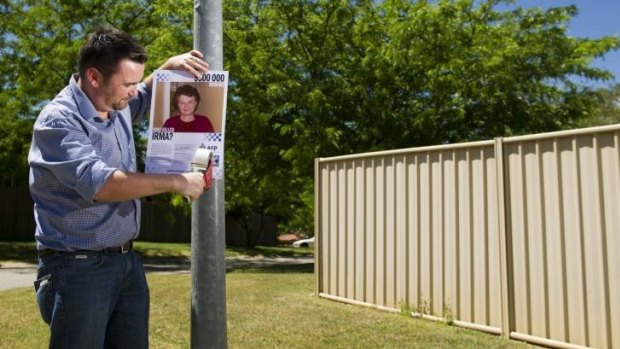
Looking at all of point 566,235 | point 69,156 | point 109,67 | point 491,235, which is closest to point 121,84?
point 109,67

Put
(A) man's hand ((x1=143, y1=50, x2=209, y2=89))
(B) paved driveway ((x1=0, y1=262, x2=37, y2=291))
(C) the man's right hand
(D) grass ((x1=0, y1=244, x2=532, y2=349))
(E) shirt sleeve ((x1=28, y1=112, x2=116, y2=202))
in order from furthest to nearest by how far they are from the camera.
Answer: (B) paved driveway ((x1=0, y1=262, x2=37, y2=291)) → (D) grass ((x1=0, y1=244, x2=532, y2=349)) → (A) man's hand ((x1=143, y1=50, x2=209, y2=89)) → (C) the man's right hand → (E) shirt sleeve ((x1=28, y1=112, x2=116, y2=202))

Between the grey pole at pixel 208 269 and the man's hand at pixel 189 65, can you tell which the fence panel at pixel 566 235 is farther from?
the man's hand at pixel 189 65

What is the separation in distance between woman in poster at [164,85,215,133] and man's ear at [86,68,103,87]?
12.6 inches

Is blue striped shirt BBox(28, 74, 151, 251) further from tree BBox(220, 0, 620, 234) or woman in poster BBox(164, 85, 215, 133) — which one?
tree BBox(220, 0, 620, 234)

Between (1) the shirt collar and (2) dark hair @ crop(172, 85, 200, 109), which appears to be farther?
(2) dark hair @ crop(172, 85, 200, 109)

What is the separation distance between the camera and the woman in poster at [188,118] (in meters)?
2.64

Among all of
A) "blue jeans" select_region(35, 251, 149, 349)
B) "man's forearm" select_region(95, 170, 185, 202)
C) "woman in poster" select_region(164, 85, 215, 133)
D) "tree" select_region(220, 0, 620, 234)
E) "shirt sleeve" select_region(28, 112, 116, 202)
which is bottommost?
"blue jeans" select_region(35, 251, 149, 349)

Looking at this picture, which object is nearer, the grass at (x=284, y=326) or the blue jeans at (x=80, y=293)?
the blue jeans at (x=80, y=293)

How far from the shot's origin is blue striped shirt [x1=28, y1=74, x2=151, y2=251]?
2.30 meters

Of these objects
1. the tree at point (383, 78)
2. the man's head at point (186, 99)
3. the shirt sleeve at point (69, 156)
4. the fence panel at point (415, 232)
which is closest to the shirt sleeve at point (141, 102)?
the man's head at point (186, 99)

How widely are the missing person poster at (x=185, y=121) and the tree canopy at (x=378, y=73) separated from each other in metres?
11.4

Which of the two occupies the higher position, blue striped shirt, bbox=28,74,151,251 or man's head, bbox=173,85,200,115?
man's head, bbox=173,85,200,115

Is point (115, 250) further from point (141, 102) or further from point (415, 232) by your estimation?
point (415, 232)

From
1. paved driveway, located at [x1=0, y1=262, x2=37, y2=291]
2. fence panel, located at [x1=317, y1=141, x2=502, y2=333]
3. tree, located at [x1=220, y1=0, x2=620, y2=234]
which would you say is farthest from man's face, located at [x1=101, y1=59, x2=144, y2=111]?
tree, located at [x1=220, y1=0, x2=620, y2=234]
